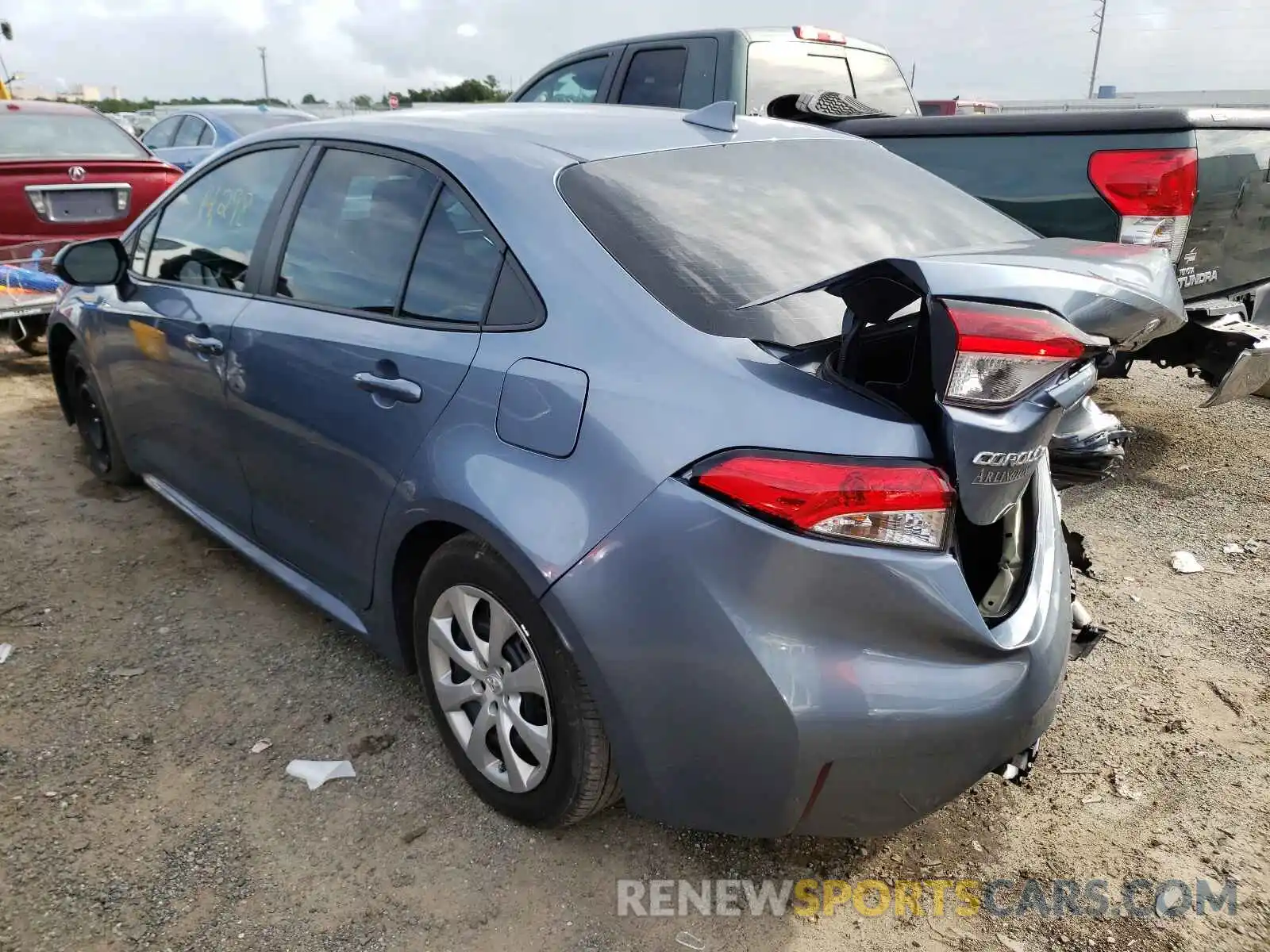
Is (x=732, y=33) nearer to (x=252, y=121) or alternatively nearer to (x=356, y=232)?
(x=356, y=232)

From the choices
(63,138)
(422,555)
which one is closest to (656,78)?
(422,555)

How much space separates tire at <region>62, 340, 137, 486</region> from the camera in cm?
419

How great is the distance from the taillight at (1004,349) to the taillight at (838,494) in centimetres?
17

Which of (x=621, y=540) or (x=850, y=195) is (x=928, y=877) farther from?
(x=850, y=195)

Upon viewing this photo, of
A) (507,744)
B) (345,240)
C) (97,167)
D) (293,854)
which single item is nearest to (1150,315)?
(507,744)

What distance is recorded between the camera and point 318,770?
2.59 m

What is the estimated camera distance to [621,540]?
6.06 ft

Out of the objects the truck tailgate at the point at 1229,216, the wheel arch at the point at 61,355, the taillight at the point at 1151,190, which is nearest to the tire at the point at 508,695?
the wheel arch at the point at 61,355

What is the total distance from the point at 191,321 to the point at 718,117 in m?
1.91

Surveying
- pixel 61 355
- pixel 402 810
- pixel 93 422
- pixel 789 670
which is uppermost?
pixel 789 670

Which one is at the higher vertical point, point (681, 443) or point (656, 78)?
point (656, 78)

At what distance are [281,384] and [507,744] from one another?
4.17 ft

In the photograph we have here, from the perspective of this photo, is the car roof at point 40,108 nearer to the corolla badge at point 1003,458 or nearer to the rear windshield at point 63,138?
the rear windshield at point 63,138

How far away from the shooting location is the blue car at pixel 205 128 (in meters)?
10.6
